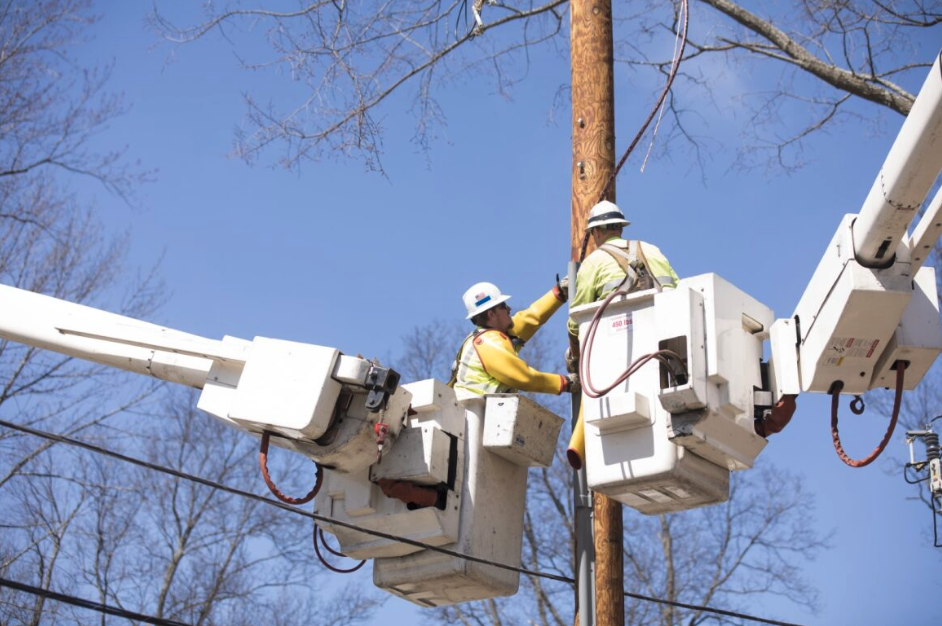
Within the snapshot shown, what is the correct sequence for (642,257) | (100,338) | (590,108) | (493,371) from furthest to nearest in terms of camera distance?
(590,108), (493,371), (100,338), (642,257)

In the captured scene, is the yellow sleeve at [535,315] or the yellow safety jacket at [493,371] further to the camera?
the yellow sleeve at [535,315]

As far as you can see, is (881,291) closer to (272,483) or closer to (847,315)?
(847,315)

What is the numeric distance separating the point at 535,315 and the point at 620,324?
160 centimetres

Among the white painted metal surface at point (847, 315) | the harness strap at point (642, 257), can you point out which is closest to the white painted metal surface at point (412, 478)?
the harness strap at point (642, 257)

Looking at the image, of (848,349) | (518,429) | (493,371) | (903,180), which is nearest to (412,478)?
(518,429)

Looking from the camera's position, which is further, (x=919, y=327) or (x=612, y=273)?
(x=612, y=273)

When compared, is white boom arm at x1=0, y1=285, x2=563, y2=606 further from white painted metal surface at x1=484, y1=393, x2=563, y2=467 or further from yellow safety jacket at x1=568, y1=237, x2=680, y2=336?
yellow safety jacket at x1=568, y1=237, x2=680, y2=336

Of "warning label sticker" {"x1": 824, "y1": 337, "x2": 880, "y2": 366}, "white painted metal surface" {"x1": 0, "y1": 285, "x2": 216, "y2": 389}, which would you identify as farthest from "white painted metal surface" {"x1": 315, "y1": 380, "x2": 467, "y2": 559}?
"warning label sticker" {"x1": 824, "y1": 337, "x2": 880, "y2": 366}

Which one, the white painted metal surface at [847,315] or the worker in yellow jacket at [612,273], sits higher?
the worker in yellow jacket at [612,273]

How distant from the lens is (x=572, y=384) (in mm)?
7543

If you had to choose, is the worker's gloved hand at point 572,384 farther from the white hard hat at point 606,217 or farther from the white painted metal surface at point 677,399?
the white hard hat at point 606,217

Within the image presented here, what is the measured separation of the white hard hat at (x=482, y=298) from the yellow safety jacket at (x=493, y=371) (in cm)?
15

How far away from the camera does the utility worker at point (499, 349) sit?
7613 millimetres

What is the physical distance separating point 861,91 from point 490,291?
15.7 ft
